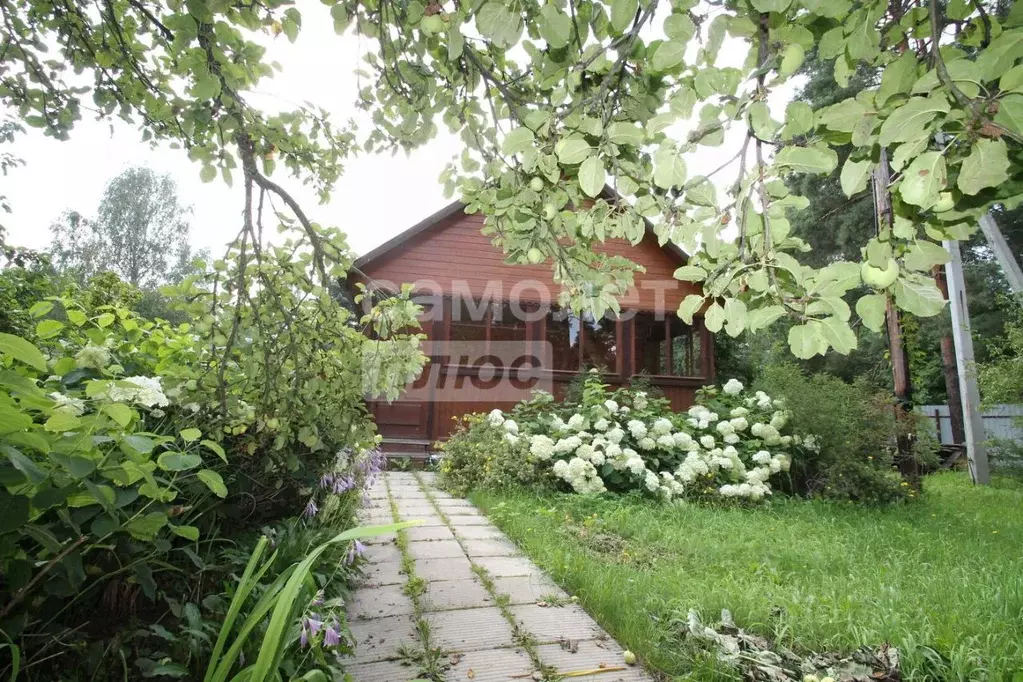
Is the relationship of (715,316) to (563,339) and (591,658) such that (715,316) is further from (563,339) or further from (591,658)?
(563,339)

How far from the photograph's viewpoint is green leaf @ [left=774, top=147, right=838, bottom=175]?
2.52 feet

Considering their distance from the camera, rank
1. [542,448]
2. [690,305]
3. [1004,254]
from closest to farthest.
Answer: [690,305] < [542,448] < [1004,254]

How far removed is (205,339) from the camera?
6.61ft

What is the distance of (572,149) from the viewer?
3.03ft

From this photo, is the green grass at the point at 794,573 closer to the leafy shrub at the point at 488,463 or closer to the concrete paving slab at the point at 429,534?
the leafy shrub at the point at 488,463

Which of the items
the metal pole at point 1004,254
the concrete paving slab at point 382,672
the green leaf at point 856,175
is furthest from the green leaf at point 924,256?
the metal pole at point 1004,254

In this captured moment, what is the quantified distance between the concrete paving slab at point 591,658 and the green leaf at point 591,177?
5.85 ft

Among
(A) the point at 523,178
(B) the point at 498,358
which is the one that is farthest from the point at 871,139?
(B) the point at 498,358

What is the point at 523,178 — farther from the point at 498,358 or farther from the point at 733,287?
the point at 498,358

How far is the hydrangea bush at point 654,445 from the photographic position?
5.14 meters

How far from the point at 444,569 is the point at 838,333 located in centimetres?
274

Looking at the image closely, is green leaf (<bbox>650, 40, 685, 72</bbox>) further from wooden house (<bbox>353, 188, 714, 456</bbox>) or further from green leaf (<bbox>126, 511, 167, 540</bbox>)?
wooden house (<bbox>353, 188, 714, 456</bbox>)

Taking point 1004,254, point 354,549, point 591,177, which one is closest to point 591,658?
point 354,549

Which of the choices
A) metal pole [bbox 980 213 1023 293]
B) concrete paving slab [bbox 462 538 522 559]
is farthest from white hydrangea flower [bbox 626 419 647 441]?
metal pole [bbox 980 213 1023 293]
